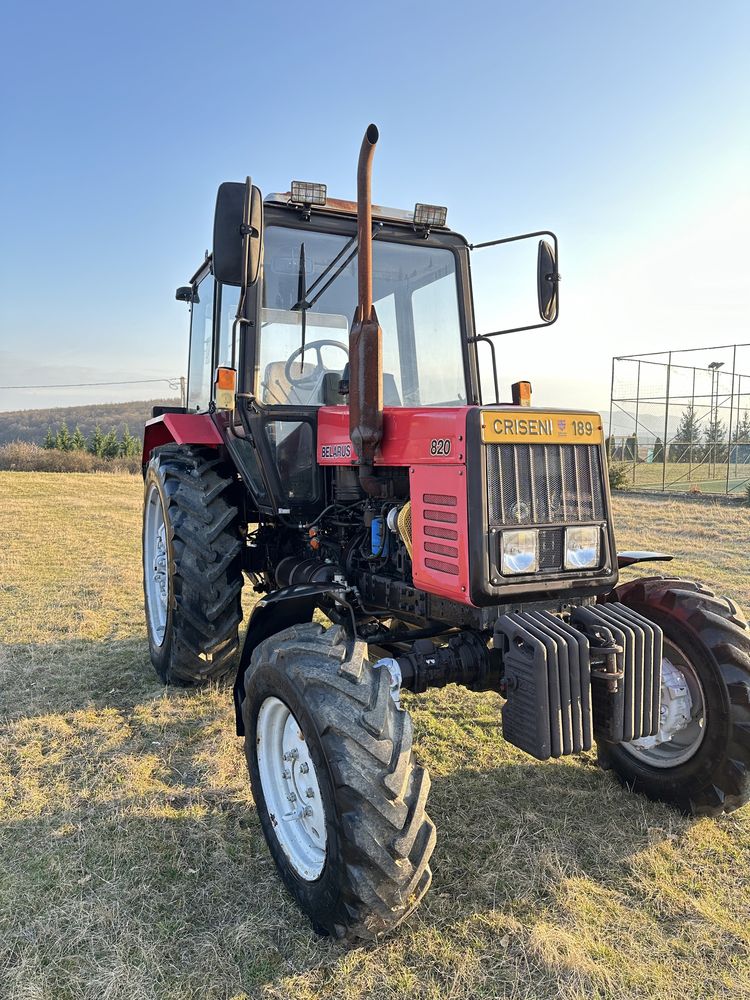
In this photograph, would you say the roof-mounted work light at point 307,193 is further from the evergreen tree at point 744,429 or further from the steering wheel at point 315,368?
the evergreen tree at point 744,429

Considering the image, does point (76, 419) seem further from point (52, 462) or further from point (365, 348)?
point (365, 348)

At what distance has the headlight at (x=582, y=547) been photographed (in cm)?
263

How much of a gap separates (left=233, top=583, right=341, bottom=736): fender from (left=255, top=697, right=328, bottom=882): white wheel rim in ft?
0.65

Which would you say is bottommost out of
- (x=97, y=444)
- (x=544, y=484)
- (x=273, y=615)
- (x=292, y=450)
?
(x=273, y=615)

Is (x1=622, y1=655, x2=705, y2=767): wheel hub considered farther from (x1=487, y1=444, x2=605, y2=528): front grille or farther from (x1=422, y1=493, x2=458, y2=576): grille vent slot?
(x1=422, y1=493, x2=458, y2=576): grille vent slot

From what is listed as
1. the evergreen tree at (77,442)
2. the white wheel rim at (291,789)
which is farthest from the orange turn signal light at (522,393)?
the evergreen tree at (77,442)

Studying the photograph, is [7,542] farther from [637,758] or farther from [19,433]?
[19,433]

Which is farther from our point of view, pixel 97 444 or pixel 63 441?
pixel 63 441

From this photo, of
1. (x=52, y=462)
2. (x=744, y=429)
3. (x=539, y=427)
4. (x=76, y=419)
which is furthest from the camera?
(x=76, y=419)

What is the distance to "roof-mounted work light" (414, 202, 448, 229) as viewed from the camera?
3.72 meters

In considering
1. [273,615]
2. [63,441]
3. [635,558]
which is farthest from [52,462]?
[635,558]

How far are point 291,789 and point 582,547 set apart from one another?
1398mm

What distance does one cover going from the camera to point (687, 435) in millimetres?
19406

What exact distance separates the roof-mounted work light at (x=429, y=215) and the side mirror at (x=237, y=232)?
1.29 m
